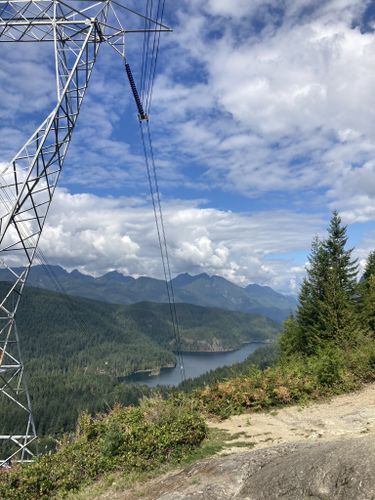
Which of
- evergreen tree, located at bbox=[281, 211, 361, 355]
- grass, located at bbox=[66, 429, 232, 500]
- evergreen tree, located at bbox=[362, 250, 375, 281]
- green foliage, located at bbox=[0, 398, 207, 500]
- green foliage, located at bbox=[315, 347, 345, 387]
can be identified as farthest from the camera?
evergreen tree, located at bbox=[362, 250, 375, 281]

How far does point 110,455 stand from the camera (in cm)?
1141

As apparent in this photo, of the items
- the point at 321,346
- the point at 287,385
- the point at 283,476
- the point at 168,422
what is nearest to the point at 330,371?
the point at 287,385

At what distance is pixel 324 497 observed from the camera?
6.77 meters

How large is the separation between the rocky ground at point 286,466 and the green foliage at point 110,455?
0.99 m

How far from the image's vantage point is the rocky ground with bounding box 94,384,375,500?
695 cm

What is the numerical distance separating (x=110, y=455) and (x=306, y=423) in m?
6.95

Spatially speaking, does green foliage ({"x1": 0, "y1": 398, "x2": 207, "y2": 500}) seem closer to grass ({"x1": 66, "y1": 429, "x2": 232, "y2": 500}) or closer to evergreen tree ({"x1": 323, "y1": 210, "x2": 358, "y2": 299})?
grass ({"x1": 66, "y1": 429, "x2": 232, "y2": 500})

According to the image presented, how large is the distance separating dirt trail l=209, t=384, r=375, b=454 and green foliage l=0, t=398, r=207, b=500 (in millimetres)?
1608

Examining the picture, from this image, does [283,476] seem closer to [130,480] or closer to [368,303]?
[130,480]

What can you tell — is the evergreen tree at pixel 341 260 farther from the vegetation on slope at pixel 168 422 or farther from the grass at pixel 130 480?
the grass at pixel 130 480

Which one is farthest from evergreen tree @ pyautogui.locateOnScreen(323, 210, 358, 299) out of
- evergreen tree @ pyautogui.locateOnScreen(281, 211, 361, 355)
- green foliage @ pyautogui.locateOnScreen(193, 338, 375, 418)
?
green foliage @ pyautogui.locateOnScreen(193, 338, 375, 418)

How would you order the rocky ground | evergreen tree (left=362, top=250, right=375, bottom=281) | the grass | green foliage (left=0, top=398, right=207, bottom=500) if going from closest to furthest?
the rocky ground → the grass → green foliage (left=0, top=398, right=207, bottom=500) → evergreen tree (left=362, top=250, right=375, bottom=281)

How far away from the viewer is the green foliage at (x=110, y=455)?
34.8 ft

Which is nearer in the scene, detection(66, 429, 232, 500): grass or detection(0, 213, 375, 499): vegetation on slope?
detection(66, 429, 232, 500): grass
